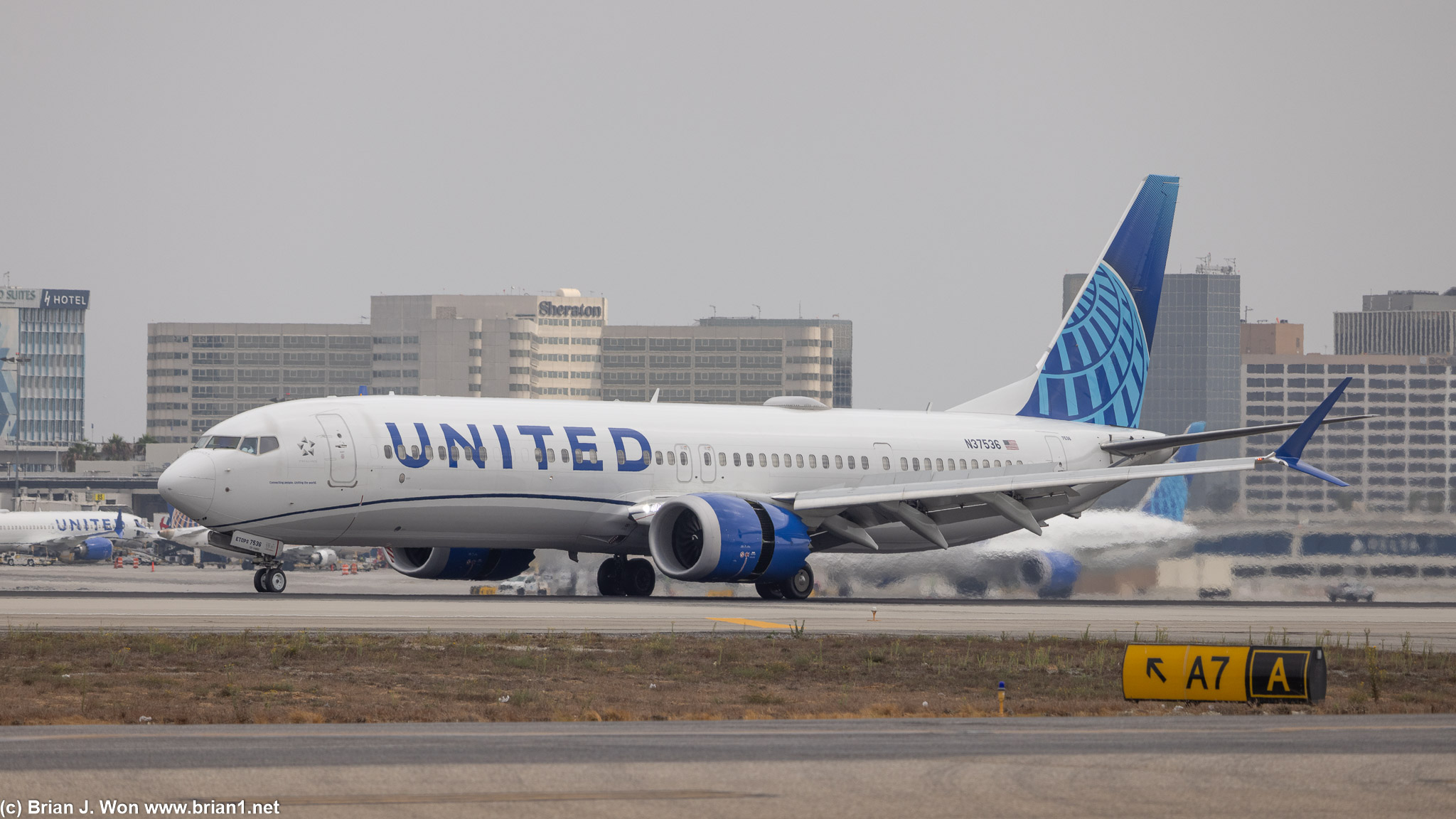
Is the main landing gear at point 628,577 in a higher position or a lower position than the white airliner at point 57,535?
higher

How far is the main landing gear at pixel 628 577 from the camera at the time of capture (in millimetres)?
39969

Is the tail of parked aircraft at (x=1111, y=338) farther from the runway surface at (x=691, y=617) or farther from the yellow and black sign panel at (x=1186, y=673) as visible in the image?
the yellow and black sign panel at (x=1186, y=673)

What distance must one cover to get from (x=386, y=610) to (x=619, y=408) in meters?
9.60

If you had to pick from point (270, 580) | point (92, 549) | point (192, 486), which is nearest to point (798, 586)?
point (270, 580)

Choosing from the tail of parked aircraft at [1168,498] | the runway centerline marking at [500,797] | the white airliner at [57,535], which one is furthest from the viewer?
the white airliner at [57,535]

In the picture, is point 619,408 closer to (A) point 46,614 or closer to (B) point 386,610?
(B) point 386,610

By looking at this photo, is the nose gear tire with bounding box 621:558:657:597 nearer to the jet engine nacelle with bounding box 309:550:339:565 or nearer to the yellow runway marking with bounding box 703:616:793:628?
the yellow runway marking with bounding box 703:616:793:628

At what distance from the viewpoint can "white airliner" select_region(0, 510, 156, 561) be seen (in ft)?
349

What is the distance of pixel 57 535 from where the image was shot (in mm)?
107438

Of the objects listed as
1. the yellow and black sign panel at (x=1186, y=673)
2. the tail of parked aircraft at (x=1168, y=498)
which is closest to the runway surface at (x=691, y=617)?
the tail of parked aircraft at (x=1168, y=498)

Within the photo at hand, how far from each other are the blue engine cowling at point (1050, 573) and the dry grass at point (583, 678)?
14.7 meters

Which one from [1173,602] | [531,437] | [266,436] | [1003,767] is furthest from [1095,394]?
[1003,767]

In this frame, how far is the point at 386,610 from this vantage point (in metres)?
29.8

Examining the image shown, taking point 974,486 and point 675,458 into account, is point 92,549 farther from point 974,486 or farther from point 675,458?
point 974,486
